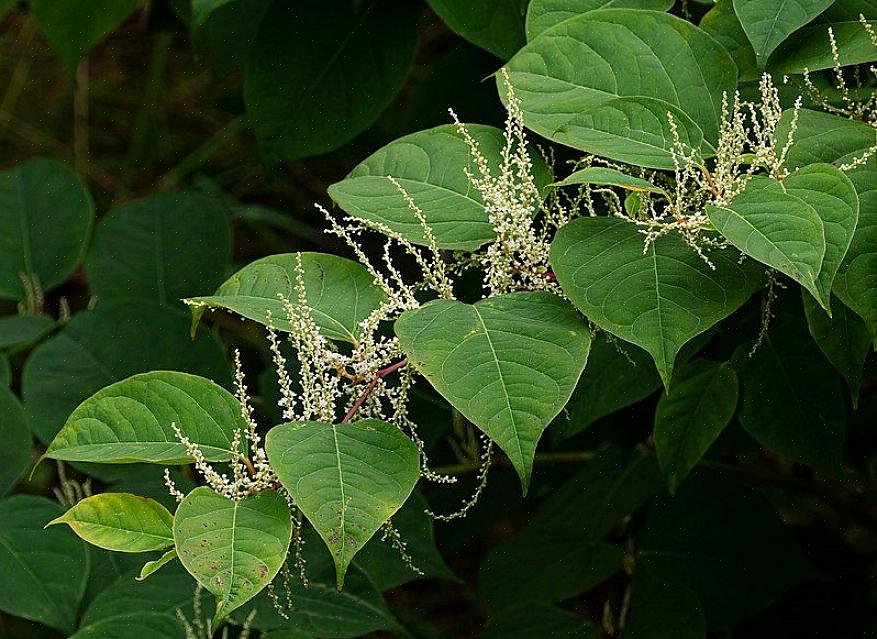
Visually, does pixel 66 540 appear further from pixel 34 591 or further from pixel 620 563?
pixel 620 563

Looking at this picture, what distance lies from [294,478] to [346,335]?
0.41 feet

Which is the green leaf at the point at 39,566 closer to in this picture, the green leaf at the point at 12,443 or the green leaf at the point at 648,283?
the green leaf at the point at 12,443

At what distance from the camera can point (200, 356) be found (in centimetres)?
103

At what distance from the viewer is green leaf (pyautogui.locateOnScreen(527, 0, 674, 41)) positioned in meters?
0.73

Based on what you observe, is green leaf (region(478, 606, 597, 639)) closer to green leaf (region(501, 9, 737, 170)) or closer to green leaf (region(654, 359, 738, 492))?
green leaf (region(654, 359, 738, 492))

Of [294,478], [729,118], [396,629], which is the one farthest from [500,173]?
[396,629]

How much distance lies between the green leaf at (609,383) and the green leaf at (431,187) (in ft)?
0.55

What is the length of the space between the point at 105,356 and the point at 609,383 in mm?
498

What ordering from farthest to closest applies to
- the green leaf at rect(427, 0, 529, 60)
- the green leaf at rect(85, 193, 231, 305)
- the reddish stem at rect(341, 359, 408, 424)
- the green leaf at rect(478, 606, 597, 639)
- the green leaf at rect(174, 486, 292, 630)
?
1. the green leaf at rect(85, 193, 231, 305)
2. the green leaf at rect(478, 606, 597, 639)
3. the green leaf at rect(427, 0, 529, 60)
4. the reddish stem at rect(341, 359, 408, 424)
5. the green leaf at rect(174, 486, 292, 630)

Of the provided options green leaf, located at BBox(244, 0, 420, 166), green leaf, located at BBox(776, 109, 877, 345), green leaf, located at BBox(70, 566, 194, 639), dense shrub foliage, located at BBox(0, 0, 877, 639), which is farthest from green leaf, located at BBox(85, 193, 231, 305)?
green leaf, located at BBox(776, 109, 877, 345)

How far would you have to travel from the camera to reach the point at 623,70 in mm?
675

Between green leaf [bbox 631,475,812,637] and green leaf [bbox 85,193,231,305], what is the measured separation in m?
0.53

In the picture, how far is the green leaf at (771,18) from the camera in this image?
24.9 inches

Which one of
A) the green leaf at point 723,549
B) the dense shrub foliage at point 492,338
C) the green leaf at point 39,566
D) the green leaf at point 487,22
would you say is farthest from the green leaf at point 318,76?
the green leaf at point 723,549
